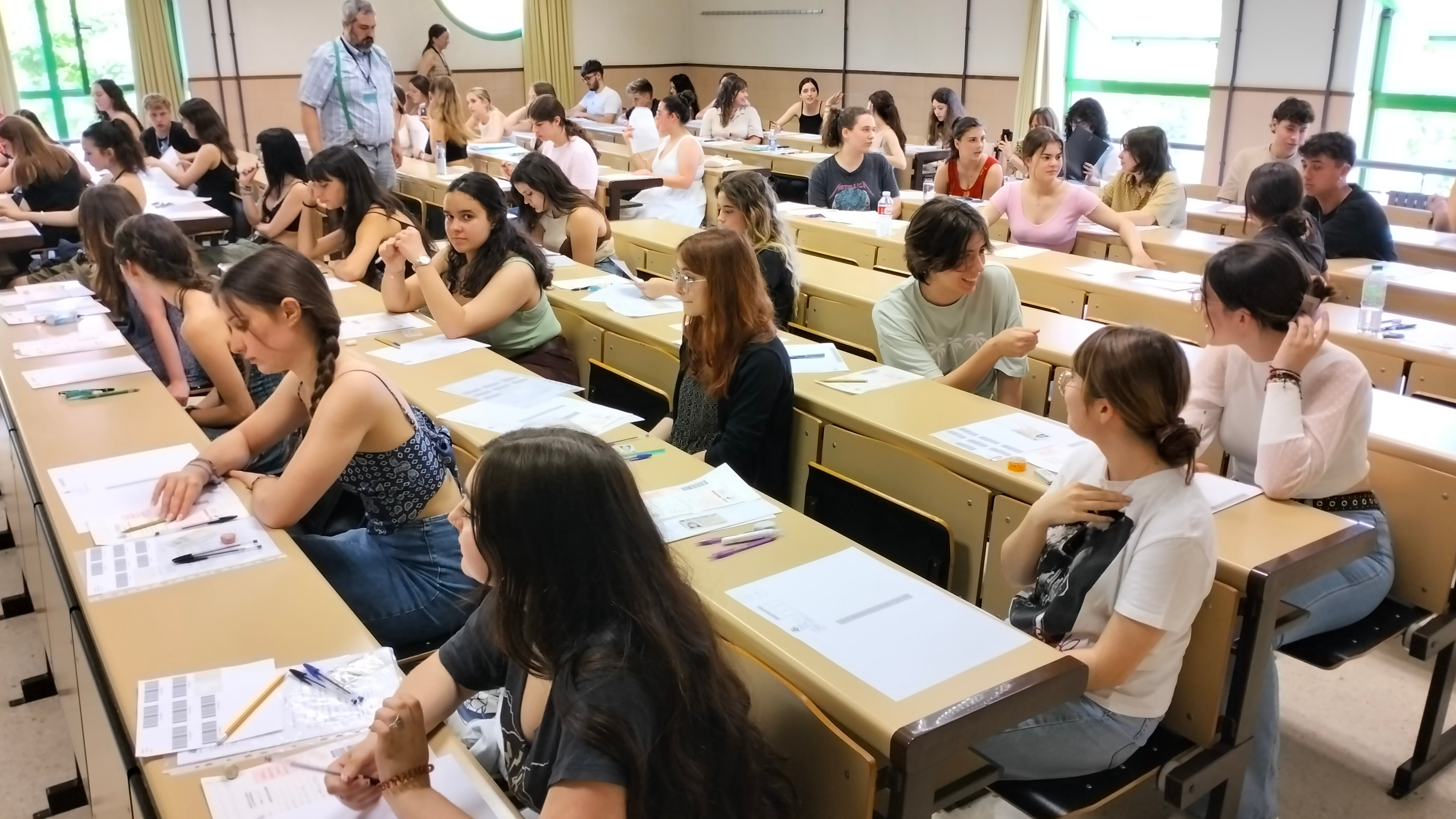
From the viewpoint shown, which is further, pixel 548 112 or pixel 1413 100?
pixel 1413 100

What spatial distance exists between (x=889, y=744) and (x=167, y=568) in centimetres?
133

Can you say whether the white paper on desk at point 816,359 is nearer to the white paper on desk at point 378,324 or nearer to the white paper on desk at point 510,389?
the white paper on desk at point 510,389

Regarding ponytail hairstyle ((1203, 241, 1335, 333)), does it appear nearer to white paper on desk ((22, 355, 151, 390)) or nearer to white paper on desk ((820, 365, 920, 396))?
white paper on desk ((820, 365, 920, 396))

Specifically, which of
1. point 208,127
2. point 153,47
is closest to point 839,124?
point 208,127

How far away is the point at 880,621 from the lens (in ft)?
5.53

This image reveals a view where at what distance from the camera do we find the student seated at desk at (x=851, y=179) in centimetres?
594

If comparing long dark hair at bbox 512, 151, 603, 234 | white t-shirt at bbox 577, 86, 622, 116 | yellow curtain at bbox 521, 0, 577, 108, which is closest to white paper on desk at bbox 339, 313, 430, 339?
long dark hair at bbox 512, 151, 603, 234

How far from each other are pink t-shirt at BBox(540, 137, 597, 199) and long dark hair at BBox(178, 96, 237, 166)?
2169 mm

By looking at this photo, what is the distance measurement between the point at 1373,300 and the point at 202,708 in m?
4.03

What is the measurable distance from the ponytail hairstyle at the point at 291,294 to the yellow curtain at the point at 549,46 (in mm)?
10979

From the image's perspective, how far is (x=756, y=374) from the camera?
2.70m

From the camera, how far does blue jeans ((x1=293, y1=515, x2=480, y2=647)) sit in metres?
2.21

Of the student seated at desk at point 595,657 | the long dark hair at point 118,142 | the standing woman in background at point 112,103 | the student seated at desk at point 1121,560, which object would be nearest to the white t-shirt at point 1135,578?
the student seated at desk at point 1121,560

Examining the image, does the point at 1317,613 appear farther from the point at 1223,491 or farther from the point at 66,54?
the point at 66,54
